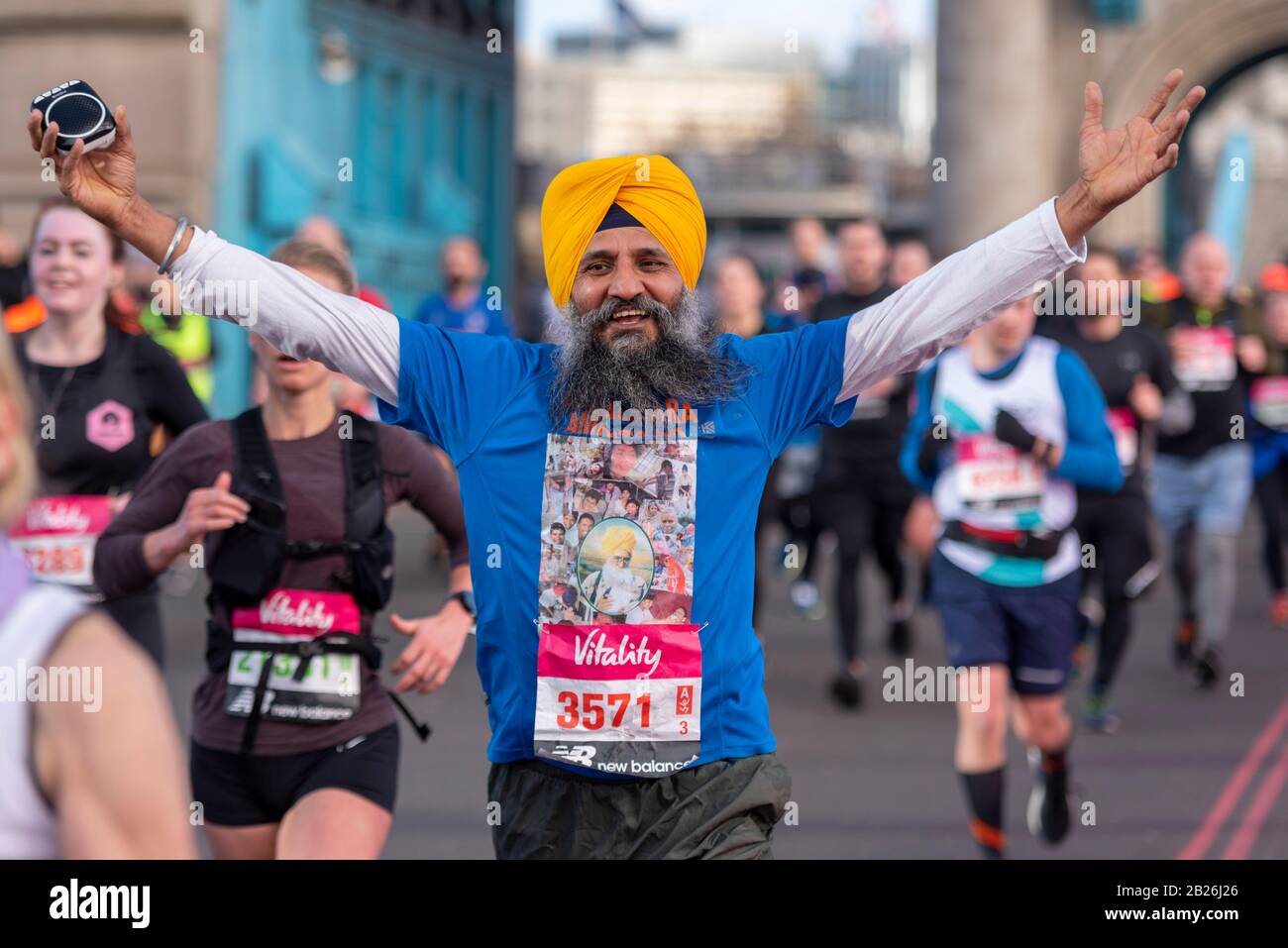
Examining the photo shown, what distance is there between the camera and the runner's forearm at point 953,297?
10.8 ft

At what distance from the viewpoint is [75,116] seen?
310cm

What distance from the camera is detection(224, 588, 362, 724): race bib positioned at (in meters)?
4.25

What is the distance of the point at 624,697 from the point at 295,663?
122cm

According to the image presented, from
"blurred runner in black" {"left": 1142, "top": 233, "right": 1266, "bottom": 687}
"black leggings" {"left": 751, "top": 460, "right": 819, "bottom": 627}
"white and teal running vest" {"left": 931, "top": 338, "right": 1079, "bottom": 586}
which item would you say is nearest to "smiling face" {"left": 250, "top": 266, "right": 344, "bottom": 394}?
"white and teal running vest" {"left": 931, "top": 338, "right": 1079, "bottom": 586}

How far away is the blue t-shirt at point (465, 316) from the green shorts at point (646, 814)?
28.2 feet

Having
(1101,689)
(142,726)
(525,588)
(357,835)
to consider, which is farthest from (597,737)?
(1101,689)

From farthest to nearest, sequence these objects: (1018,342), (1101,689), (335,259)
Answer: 1. (1101,689)
2. (1018,342)
3. (335,259)

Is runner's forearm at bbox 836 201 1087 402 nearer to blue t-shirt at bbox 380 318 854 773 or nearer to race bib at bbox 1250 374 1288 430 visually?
blue t-shirt at bbox 380 318 854 773

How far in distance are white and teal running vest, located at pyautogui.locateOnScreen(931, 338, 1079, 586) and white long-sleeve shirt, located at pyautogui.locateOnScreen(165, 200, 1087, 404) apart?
2.93 meters

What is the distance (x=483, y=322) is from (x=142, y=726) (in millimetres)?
10340

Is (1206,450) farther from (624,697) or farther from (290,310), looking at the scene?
(290,310)

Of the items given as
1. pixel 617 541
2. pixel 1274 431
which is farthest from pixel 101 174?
pixel 1274 431

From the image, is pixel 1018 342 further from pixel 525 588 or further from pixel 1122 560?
pixel 525 588
